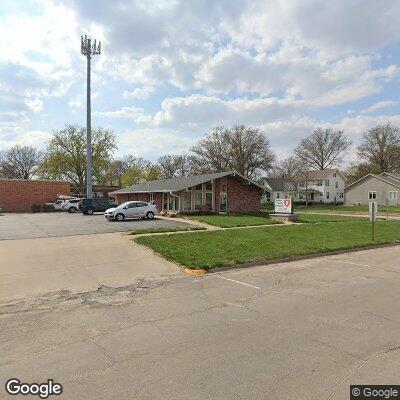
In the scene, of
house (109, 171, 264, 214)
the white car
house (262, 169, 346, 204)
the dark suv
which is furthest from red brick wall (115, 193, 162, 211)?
house (262, 169, 346, 204)

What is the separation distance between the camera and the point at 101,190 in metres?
70.8

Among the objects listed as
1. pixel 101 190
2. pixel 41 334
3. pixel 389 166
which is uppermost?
pixel 389 166

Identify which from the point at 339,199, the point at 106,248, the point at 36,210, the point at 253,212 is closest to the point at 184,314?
the point at 106,248

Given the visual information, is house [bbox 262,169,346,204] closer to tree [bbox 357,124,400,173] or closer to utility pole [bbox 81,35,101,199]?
tree [bbox 357,124,400,173]

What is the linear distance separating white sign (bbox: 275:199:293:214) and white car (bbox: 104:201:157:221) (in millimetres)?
10072

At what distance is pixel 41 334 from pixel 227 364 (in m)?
3.22

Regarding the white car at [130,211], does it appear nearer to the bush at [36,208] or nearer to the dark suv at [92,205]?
the dark suv at [92,205]

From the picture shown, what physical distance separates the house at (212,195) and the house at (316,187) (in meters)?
40.6

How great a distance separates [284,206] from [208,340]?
81.2ft

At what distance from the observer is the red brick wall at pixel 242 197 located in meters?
35.8

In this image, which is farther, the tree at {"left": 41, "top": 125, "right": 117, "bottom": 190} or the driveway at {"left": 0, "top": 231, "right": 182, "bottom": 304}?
the tree at {"left": 41, "top": 125, "right": 117, "bottom": 190}

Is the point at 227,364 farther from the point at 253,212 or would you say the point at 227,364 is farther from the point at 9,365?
the point at 253,212

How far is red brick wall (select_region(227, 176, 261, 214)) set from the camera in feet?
117

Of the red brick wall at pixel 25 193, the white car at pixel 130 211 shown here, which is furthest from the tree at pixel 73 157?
the white car at pixel 130 211
